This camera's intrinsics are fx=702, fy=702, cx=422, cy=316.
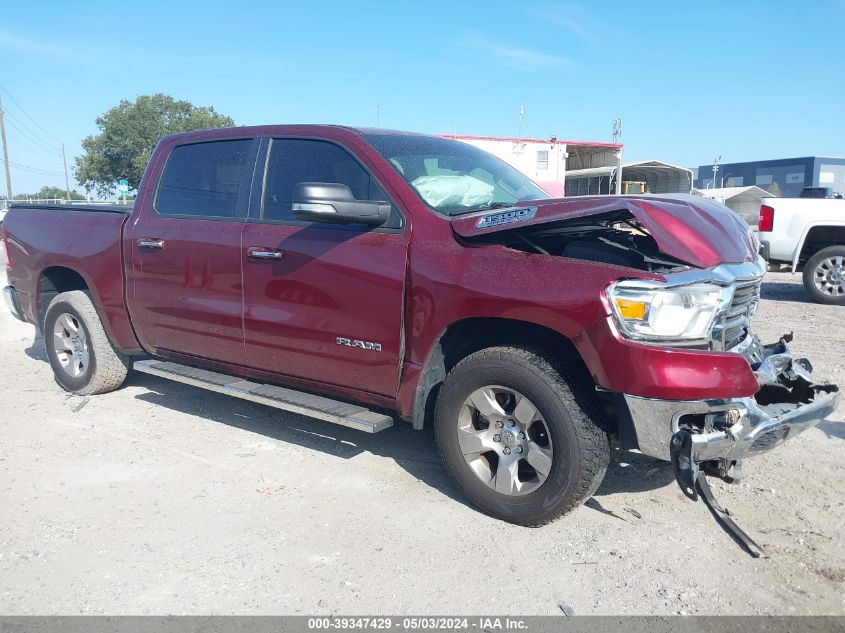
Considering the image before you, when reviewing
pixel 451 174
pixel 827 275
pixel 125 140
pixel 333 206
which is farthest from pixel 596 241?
pixel 125 140

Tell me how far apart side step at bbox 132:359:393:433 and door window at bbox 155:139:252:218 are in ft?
3.49

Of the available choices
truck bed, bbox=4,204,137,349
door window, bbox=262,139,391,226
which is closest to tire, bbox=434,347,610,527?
door window, bbox=262,139,391,226

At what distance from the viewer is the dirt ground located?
9.44 feet

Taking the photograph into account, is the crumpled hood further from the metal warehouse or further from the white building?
the metal warehouse

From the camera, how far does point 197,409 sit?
17.7ft

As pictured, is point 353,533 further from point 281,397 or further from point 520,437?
point 281,397

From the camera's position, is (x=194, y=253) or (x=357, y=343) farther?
(x=194, y=253)

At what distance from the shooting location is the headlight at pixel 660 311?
296 cm

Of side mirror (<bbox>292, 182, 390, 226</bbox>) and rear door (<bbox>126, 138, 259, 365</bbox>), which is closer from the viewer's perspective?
side mirror (<bbox>292, 182, 390, 226</bbox>)

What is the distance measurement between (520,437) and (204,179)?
285cm

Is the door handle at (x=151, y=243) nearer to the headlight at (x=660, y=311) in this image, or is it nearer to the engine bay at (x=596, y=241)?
the engine bay at (x=596, y=241)

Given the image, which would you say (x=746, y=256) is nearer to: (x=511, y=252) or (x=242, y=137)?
(x=511, y=252)

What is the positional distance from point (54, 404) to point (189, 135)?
2390mm

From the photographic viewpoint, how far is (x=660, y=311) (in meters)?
2.96
